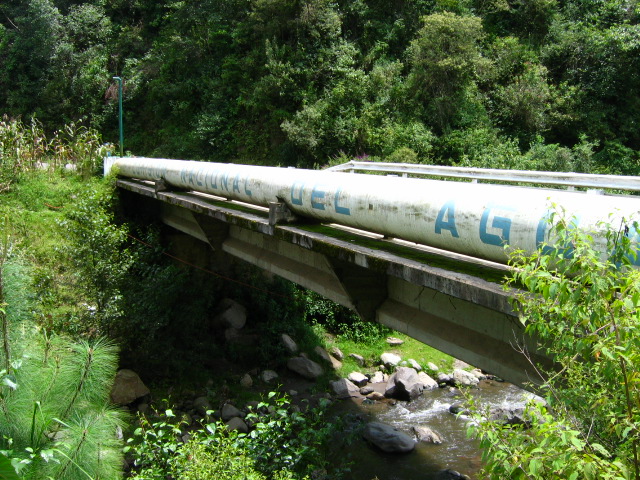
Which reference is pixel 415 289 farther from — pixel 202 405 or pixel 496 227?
pixel 202 405

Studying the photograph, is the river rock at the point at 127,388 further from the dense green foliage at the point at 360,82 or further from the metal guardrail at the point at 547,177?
the dense green foliage at the point at 360,82

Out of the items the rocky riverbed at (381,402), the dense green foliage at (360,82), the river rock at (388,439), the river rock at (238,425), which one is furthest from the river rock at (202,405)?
the dense green foliage at (360,82)

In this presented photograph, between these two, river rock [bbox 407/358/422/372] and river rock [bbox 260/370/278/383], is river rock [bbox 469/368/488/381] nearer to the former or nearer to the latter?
river rock [bbox 407/358/422/372]

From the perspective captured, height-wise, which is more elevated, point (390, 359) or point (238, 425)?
point (238, 425)

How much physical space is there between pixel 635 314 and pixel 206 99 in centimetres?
2611

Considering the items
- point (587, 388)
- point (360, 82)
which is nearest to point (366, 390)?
point (587, 388)

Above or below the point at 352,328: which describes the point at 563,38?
above

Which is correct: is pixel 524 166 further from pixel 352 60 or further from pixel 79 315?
pixel 79 315

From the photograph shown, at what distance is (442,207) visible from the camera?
13.8 ft

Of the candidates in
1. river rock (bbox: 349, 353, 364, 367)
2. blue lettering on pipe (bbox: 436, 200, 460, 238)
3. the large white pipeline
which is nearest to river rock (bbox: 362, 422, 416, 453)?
river rock (bbox: 349, 353, 364, 367)

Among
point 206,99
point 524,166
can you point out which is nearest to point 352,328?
point 524,166

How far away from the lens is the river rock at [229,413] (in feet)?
33.4

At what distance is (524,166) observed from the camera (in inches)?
627

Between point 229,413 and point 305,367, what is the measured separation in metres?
2.52
